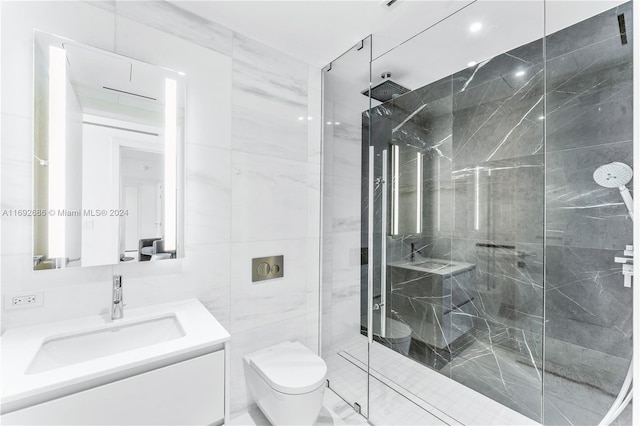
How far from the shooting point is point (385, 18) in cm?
159

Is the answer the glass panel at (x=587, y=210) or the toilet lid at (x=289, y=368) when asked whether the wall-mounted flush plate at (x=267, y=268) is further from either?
the glass panel at (x=587, y=210)

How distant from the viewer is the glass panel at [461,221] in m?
1.80

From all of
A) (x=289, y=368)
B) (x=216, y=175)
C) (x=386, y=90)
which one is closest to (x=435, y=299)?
(x=289, y=368)

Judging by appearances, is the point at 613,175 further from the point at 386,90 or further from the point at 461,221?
the point at 386,90

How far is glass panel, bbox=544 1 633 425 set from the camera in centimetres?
155

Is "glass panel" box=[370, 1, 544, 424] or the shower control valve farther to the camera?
"glass panel" box=[370, 1, 544, 424]

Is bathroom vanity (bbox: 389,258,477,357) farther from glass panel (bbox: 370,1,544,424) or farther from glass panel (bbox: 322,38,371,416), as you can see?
glass panel (bbox: 322,38,371,416)

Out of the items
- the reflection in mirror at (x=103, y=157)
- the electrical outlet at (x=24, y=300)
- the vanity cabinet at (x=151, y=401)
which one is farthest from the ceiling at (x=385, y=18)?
the vanity cabinet at (x=151, y=401)

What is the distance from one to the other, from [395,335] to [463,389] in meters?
0.56

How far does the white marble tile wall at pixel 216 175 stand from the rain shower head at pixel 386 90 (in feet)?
1.39

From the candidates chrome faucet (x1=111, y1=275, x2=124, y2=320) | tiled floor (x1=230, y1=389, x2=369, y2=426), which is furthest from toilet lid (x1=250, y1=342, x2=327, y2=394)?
chrome faucet (x1=111, y1=275, x2=124, y2=320)

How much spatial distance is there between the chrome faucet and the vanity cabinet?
1.57 feet

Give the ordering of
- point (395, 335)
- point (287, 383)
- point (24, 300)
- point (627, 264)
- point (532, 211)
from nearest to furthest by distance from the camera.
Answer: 1. point (24, 300)
2. point (287, 383)
3. point (627, 264)
4. point (532, 211)
5. point (395, 335)

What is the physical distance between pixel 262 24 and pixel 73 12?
0.88 meters
